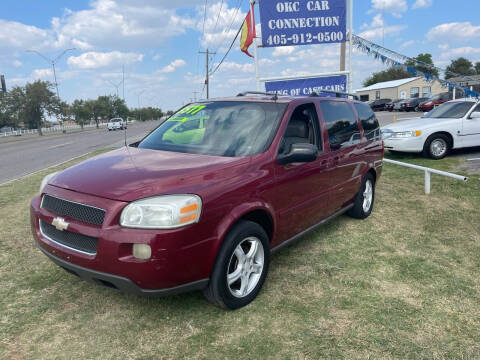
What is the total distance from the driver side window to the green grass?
129 cm

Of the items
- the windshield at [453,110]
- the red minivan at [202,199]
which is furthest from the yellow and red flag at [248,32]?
the red minivan at [202,199]

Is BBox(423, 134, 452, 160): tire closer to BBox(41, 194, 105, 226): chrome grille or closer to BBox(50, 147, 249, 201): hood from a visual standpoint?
BBox(50, 147, 249, 201): hood

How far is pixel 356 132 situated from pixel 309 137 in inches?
47.6

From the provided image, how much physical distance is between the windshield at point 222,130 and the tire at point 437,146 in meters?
7.76

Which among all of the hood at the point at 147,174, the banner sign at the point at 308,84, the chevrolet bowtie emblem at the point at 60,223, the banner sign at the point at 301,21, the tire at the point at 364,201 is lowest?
the tire at the point at 364,201

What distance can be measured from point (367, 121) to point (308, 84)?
179 inches

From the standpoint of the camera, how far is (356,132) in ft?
16.1

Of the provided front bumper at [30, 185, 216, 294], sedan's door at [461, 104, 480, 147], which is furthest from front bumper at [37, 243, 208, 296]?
sedan's door at [461, 104, 480, 147]

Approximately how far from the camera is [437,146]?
9969 mm

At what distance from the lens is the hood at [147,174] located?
2631 mm

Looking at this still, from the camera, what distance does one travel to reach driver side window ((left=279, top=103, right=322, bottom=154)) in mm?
3583

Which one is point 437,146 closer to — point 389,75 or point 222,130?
point 222,130

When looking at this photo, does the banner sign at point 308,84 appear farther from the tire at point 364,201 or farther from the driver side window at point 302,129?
the driver side window at point 302,129

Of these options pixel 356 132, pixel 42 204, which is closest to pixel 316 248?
pixel 356 132
